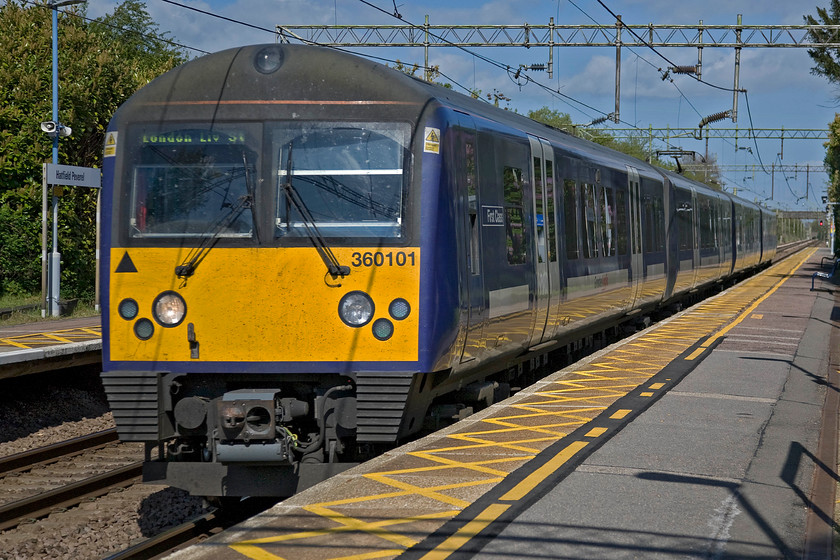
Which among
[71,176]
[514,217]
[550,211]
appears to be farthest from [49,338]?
[514,217]

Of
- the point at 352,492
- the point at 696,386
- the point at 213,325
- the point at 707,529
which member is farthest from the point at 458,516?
the point at 696,386

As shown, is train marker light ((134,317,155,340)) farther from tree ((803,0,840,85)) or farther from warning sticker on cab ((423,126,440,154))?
tree ((803,0,840,85))

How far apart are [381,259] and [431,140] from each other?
95 centimetres

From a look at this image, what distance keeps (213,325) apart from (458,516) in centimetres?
237

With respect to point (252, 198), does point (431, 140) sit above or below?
above

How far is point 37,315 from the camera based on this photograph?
70.1 feet

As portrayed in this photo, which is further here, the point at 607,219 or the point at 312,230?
the point at 607,219

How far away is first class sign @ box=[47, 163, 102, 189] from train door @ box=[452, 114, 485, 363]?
12.6 metres

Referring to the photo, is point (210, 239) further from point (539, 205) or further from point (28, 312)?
point (28, 312)

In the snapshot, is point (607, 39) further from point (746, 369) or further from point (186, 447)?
point (186, 447)

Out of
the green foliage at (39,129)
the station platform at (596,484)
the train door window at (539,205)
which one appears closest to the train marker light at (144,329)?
the station platform at (596,484)

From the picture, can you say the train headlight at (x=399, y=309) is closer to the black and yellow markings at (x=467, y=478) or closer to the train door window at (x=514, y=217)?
the black and yellow markings at (x=467, y=478)

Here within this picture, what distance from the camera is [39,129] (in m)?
24.0

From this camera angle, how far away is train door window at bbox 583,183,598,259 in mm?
13281
